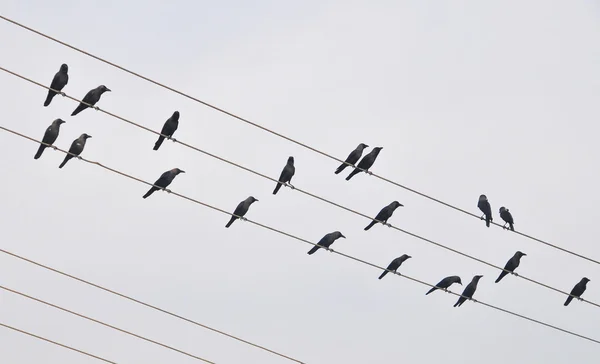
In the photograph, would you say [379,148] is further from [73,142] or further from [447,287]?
[73,142]

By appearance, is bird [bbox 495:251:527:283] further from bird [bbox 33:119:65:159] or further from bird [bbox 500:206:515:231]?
bird [bbox 33:119:65:159]

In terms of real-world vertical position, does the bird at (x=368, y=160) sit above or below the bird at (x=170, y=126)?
above

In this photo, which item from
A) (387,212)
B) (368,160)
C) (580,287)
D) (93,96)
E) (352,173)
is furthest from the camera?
(580,287)

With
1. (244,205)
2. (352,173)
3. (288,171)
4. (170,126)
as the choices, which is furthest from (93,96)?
(352,173)

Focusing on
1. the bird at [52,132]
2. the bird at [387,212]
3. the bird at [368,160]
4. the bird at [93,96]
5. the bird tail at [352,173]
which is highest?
the bird at [368,160]

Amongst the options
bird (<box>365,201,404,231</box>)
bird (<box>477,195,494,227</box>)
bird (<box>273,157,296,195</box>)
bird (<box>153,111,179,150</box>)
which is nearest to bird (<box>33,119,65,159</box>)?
bird (<box>153,111,179,150</box>)

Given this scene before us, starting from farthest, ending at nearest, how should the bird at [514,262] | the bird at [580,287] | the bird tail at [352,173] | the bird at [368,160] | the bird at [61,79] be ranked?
the bird at [580,287], the bird at [514,262], the bird tail at [352,173], the bird at [368,160], the bird at [61,79]

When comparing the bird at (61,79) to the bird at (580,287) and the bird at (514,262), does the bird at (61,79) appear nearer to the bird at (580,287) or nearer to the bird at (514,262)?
the bird at (514,262)

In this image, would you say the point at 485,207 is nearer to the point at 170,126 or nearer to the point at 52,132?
the point at 170,126

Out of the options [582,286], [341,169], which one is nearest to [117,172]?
[341,169]

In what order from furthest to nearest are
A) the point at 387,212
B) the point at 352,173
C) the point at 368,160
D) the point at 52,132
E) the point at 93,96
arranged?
the point at 387,212 → the point at 352,173 → the point at 368,160 → the point at 93,96 → the point at 52,132

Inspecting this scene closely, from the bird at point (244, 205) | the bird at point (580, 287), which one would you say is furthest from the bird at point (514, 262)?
the bird at point (244, 205)

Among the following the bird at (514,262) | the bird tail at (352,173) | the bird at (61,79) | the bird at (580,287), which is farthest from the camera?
the bird at (580,287)

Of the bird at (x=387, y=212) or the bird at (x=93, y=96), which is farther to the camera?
the bird at (x=387, y=212)
